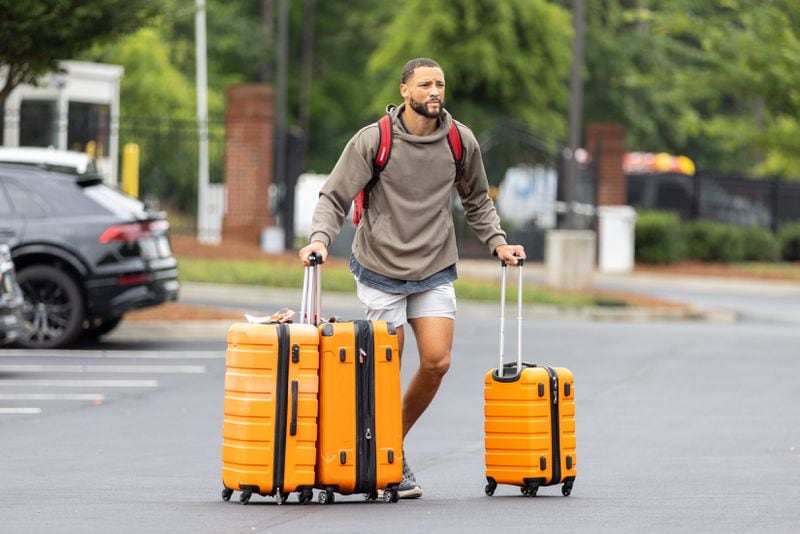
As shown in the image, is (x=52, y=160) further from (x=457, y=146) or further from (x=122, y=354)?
(x=457, y=146)

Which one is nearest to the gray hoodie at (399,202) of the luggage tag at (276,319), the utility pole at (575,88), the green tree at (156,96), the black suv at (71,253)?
the luggage tag at (276,319)

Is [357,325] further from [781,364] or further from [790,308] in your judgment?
[790,308]

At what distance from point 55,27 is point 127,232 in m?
2.77

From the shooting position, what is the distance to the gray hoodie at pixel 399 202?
7.70m

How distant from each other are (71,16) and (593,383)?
6823mm

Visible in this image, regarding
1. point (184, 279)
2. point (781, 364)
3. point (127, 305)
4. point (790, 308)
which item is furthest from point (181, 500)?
point (790, 308)

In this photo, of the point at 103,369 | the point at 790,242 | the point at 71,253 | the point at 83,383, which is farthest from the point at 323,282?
the point at 790,242

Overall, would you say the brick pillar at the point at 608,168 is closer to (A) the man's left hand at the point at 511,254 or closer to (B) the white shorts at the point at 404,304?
(A) the man's left hand at the point at 511,254

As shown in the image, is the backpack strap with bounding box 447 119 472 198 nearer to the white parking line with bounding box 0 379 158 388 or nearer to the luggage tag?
the luggage tag

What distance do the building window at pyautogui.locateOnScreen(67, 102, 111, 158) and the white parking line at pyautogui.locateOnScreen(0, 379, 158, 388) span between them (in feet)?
48.2

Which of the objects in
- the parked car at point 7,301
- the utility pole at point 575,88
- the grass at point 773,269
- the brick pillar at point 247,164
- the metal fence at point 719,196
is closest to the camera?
the parked car at point 7,301

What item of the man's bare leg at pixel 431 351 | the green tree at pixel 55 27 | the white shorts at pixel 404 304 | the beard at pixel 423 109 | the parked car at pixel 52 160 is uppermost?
the green tree at pixel 55 27

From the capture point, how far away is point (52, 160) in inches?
674

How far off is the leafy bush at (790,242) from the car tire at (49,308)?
2468 centimetres
